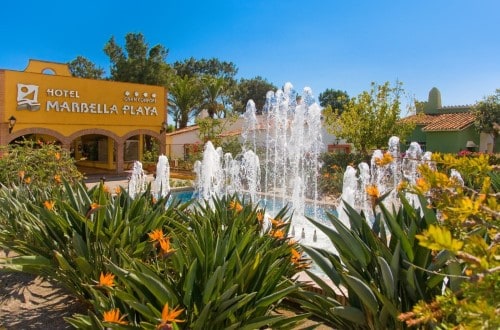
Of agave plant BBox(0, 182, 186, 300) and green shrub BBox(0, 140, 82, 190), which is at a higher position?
green shrub BBox(0, 140, 82, 190)

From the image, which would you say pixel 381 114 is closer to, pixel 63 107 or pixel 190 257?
pixel 63 107

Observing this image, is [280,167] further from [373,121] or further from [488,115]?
[488,115]

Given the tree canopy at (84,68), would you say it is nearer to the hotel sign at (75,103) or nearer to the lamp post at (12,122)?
the hotel sign at (75,103)

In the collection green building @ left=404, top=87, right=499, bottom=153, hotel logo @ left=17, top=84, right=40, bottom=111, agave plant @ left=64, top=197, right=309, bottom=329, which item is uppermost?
hotel logo @ left=17, top=84, right=40, bottom=111

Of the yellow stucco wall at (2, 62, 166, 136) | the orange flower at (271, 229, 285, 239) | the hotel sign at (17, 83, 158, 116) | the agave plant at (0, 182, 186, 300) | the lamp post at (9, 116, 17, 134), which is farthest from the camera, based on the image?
the hotel sign at (17, 83, 158, 116)

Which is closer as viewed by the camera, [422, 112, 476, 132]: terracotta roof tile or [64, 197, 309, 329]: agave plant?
[64, 197, 309, 329]: agave plant

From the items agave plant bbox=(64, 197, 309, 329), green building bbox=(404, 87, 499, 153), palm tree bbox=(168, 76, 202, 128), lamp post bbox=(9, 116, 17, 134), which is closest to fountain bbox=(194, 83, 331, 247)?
lamp post bbox=(9, 116, 17, 134)

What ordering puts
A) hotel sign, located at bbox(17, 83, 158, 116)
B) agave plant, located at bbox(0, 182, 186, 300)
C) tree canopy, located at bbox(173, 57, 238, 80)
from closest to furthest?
agave plant, located at bbox(0, 182, 186, 300) → hotel sign, located at bbox(17, 83, 158, 116) → tree canopy, located at bbox(173, 57, 238, 80)

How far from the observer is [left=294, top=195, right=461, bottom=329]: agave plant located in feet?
8.27

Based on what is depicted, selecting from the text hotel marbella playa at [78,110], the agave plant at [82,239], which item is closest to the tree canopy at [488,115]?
the text hotel marbella playa at [78,110]

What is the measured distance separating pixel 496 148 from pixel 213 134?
733 inches

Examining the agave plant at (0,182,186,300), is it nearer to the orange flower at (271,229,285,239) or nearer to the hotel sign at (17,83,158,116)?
the orange flower at (271,229,285,239)

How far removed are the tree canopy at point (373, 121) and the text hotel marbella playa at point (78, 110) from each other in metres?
10.8

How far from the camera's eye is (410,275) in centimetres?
246
